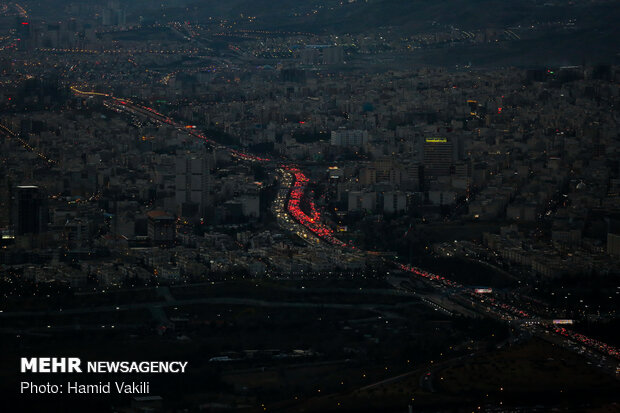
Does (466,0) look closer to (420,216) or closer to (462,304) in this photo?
(420,216)

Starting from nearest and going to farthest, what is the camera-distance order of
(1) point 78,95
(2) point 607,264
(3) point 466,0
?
(2) point 607,264
(1) point 78,95
(3) point 466,0

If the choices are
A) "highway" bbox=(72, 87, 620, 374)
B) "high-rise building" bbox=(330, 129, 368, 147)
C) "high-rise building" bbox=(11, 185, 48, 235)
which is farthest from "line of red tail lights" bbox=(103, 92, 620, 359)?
"high-rise building" bbox=(11, 185, 48, 235)

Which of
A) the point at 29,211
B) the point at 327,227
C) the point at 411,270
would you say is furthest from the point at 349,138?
the point at 411,270

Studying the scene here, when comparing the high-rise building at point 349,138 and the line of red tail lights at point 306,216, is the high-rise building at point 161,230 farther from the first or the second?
the high-rise building at point 349,138

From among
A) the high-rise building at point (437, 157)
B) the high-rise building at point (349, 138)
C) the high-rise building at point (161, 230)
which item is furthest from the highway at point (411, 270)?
the high-rise building at point (437, 157)

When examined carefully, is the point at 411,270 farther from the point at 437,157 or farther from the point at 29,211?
the point at 437,157

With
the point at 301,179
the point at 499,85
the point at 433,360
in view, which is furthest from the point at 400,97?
the point at 433,360

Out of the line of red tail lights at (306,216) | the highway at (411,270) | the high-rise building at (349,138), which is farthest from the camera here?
the high-rise building at (349,138)
